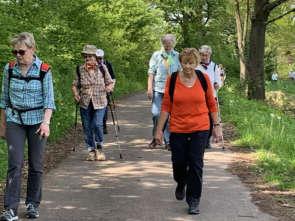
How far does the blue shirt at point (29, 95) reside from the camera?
6.29 metres

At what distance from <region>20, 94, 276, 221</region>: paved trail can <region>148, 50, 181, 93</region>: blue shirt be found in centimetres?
132

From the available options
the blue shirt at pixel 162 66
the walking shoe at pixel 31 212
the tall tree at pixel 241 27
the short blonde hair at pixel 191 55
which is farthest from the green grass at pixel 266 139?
the tall tree at pixel 241 27

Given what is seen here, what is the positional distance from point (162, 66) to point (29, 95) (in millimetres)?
5054

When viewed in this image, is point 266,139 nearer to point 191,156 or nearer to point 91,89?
point 91,89

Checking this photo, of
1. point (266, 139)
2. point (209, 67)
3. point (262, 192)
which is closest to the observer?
point (262, 192)

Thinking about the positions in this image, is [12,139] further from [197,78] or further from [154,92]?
[154,92]

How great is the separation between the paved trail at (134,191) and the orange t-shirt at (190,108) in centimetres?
101

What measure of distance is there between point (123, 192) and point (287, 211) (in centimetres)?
214

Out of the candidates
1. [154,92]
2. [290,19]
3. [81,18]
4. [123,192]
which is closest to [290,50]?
[290,19]

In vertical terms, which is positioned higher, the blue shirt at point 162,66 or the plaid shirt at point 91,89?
the blue shirt at point 162,66

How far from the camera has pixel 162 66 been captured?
11.1 meters

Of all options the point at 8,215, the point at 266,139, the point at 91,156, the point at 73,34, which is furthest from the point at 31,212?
the point at 73,34

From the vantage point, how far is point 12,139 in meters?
6.30

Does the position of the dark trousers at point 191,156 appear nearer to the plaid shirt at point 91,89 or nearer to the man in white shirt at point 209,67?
the plaid shirt at point 91,89
